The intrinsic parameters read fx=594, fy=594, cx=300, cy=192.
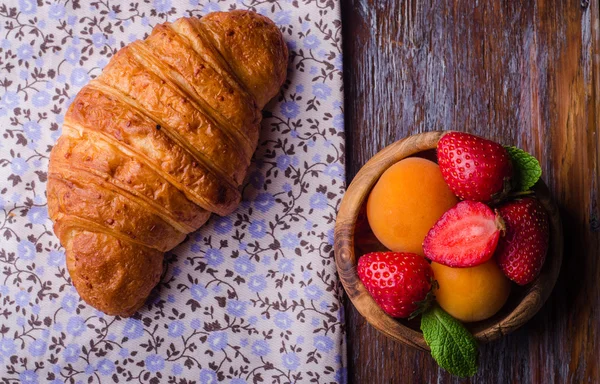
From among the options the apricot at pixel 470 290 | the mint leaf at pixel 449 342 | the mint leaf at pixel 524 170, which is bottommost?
the mint leaf at pixel 449 342

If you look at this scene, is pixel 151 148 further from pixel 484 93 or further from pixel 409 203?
pixel 484 93

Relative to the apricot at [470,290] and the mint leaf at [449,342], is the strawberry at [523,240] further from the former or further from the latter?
the mint leaf at [449,342]

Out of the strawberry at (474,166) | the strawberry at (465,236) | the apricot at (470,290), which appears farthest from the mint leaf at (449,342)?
the strawberry at (474,166)

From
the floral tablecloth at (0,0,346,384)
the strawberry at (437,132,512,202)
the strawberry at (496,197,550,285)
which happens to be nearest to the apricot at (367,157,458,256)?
the strawberry at (437,132,512,202)

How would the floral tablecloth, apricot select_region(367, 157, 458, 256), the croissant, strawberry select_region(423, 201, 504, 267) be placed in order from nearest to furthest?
strawberry select_region(423, 201, 504, 267) → apricot select_region(367, 157, 458, 256) → the croissant → the floral tablecloth

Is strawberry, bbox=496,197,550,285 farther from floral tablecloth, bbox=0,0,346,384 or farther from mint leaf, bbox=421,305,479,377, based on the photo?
floral tablecloth, bbox=0,0,346,384
